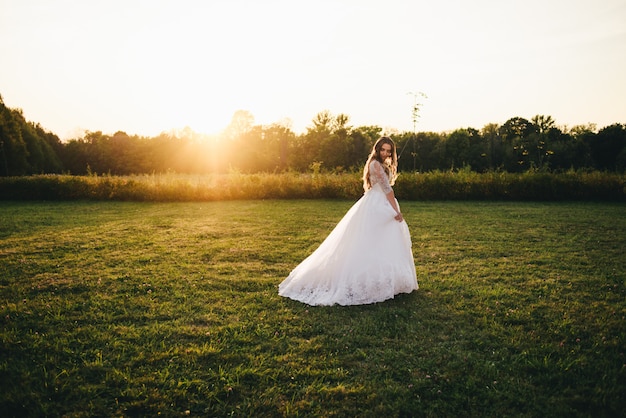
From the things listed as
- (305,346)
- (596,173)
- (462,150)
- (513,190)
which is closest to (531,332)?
(305,346)

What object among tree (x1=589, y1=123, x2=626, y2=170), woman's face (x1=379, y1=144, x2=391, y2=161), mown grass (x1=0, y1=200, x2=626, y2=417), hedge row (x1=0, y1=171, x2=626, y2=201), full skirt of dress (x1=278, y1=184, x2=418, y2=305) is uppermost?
tree (x1=589, y1=123, x2=626, y2=170)

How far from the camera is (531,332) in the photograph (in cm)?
441

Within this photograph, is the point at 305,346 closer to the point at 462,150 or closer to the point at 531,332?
the point at 531,332

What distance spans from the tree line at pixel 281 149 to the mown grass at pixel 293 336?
3091cm

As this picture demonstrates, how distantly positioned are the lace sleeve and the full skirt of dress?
4.0 inches

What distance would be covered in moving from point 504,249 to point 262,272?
600cm

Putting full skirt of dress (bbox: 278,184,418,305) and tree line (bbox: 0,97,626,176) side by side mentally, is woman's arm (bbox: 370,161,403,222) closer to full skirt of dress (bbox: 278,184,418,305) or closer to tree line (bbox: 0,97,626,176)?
full skirt of dress (bbox: 278,184,418,305)

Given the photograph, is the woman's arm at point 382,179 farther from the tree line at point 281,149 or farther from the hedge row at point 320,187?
the tree line at point 281,149

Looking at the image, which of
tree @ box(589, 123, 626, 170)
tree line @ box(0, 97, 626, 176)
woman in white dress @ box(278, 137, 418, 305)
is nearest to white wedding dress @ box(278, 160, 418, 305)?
woman in white dress @ box(278, 137, 418, 305)

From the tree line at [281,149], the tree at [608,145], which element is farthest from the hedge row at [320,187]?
the tree at [608,145]

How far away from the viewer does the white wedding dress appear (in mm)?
5328

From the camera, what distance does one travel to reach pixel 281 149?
148 ft

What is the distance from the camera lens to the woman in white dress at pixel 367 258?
534 centimetres

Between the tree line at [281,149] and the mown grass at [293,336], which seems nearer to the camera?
the mown grass at [293,336]
